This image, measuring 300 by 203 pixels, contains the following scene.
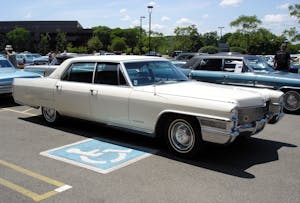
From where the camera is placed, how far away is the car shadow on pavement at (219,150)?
4.91m

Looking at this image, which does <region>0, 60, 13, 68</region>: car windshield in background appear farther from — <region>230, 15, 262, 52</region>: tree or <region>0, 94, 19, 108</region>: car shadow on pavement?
<region>230, 15, 262, 52</region>: tree

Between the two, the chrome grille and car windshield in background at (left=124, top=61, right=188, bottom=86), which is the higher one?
car windshield in background at (left=124, top=61, right=188, bottom=86)

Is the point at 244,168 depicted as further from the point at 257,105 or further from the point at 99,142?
the point at 99,142

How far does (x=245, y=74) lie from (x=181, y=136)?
4.98 meters

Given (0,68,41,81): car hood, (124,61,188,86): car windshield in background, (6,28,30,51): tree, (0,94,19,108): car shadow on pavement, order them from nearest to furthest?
(124,61,188,86): car windshield in background, (0,68,41,81): car hood, (0,94,19,108): car shadow on pavement, (6,28,30,51): tree

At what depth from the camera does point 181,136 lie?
5.20 meters

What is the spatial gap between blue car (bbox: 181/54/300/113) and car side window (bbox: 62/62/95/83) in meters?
4.62

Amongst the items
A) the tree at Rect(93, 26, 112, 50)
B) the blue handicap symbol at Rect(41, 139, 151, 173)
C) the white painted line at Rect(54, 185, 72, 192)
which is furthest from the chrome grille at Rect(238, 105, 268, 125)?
the tree at Rect(93, 26, 112, 50)

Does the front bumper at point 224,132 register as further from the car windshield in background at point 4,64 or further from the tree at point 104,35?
the tree at point 104,35

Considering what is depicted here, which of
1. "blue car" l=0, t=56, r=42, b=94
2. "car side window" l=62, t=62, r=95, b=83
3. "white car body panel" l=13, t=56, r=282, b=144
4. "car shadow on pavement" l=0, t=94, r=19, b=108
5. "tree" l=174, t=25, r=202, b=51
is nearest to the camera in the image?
"white car body panel" l=13, t=56, r=282, b=144

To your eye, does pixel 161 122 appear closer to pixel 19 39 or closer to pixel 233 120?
pixel 233 120

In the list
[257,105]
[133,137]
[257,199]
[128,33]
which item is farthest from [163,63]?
[128,33]

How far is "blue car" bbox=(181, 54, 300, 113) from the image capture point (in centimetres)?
914

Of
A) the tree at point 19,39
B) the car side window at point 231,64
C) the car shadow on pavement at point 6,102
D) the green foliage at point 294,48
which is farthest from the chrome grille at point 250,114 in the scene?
the tree at point 19,39
